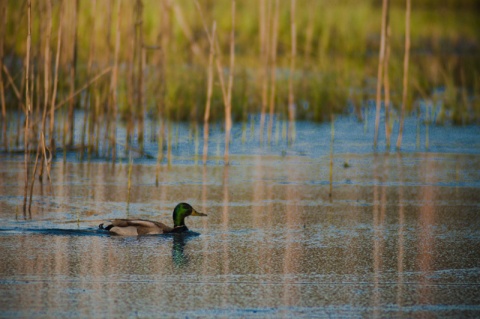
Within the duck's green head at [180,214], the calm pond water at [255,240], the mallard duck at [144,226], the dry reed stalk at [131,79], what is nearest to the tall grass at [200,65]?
the dry reed stalk at [131,79]

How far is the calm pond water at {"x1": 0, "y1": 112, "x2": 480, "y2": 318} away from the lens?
4.77 m

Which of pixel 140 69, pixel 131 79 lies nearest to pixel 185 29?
pixel 131 79

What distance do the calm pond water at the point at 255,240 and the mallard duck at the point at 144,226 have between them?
0.08m

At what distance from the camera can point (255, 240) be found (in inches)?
248

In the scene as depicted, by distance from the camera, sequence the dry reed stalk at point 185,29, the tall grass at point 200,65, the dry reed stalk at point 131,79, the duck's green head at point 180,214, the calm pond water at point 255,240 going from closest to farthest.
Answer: the calm pond water at point 255,240 < the duck's green head at point 180,214 < the dry reed stalk at point 185,29 < the tall grass at point 200,65 < the dry reed stalk at point 131,79

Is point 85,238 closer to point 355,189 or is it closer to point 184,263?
point 184,263

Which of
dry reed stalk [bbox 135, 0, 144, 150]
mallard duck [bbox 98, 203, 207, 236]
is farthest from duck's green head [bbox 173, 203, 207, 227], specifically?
dry reed stalk [bbox 135, 0, 144, 150]

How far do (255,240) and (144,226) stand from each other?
2.39 ft

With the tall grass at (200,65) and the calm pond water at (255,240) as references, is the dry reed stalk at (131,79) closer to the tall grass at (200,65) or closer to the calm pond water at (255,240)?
the tall grass at (200,65)

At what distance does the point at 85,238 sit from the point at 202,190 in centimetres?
212

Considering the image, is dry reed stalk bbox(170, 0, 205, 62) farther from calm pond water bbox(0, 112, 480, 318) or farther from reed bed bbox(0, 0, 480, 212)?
calm pond water bbox(0, 112, 480, 318)

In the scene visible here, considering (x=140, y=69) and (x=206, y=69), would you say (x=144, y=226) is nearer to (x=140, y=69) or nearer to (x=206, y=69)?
(x=140, y=69)

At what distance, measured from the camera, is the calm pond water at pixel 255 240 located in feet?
15.6

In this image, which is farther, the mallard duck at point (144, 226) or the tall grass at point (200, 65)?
the tall grass at point (200, 65)
